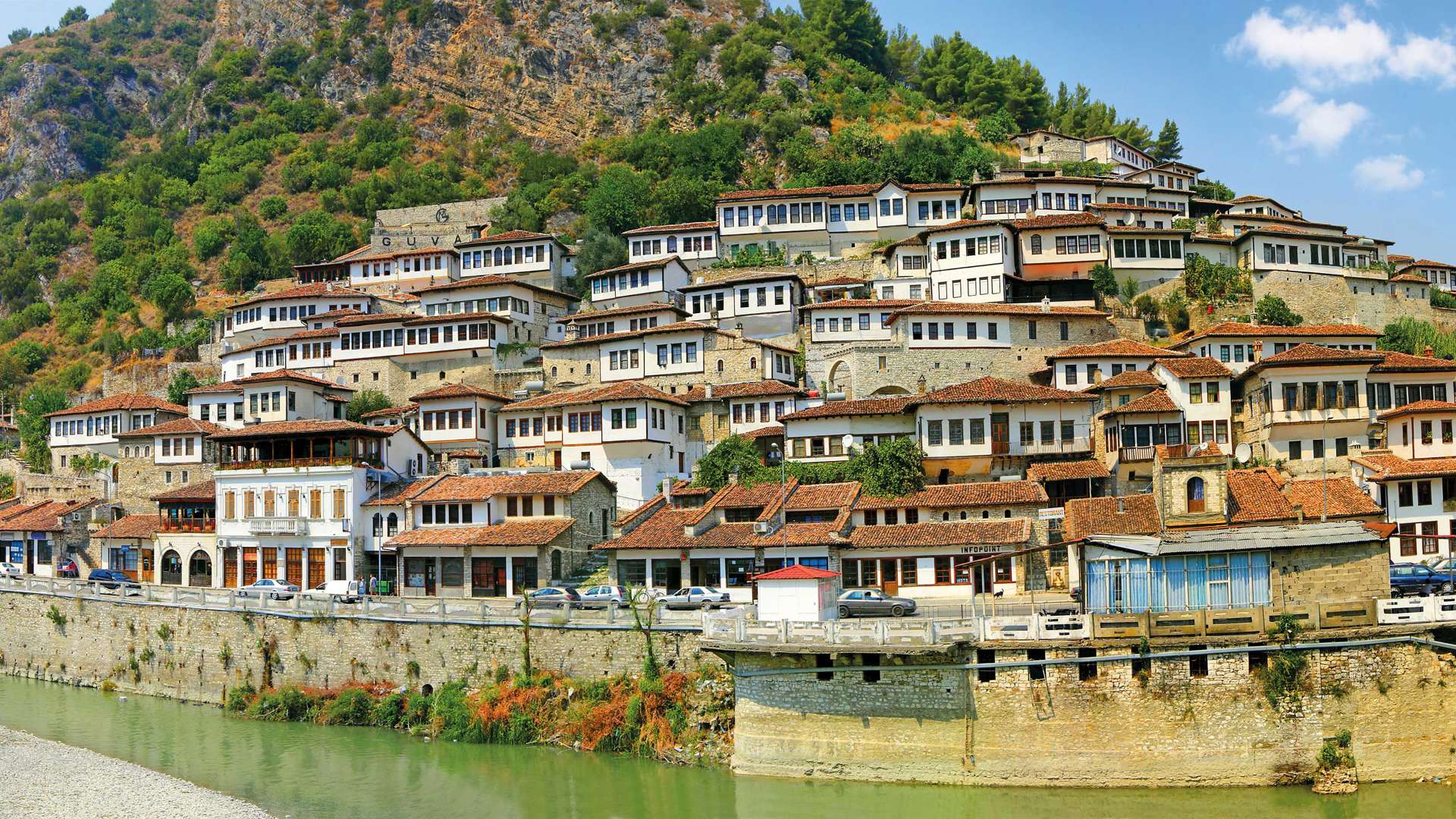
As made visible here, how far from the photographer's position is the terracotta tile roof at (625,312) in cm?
6575

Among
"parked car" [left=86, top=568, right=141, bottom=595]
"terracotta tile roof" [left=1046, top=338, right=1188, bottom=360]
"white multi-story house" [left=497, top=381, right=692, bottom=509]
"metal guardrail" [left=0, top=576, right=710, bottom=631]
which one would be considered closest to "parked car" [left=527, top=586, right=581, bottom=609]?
"metal guardrail" [left=0, top=576, right=710, bottom=631]

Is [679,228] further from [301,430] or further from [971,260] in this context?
[301,430]

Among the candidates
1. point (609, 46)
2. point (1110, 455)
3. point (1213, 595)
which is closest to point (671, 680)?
point (1213, 595)

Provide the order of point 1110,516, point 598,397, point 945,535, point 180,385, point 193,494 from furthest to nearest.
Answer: point 180,385 → point 598,397 → point 193,494 → point 945,535 → point 1110,516

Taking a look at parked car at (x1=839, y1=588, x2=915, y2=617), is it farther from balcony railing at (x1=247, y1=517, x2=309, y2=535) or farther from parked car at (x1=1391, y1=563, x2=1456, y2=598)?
balcony railing at (x1=247, y1=517, x2=309, y2=535)

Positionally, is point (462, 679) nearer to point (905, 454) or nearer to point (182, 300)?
point (905, 454)

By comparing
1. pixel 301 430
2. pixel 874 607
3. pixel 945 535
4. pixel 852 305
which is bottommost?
pixel 874 607

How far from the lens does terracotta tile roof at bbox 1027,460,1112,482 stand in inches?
1891

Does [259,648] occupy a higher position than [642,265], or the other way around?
[642,265]

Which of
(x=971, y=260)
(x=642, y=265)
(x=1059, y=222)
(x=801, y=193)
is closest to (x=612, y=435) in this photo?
(x=642, y=265)

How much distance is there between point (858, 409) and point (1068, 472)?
8.86 m

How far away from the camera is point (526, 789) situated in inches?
1252

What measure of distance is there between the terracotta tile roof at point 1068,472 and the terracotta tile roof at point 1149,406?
7.33 feet

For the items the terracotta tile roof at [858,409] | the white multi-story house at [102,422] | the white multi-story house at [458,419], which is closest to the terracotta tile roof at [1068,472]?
the terracotta tile roof at [858,409]
